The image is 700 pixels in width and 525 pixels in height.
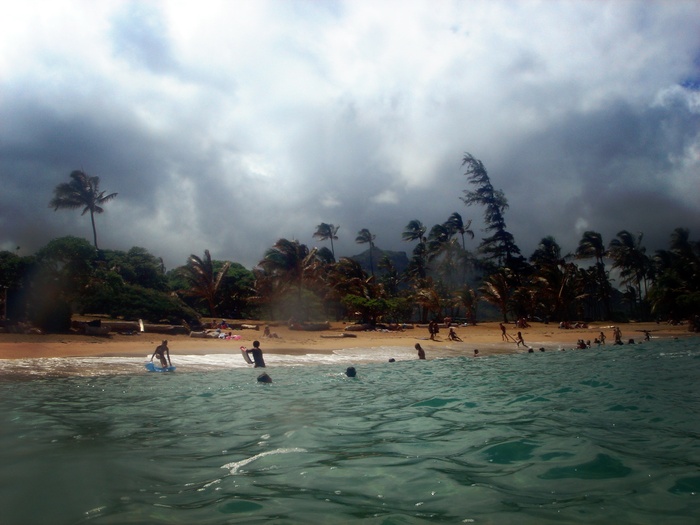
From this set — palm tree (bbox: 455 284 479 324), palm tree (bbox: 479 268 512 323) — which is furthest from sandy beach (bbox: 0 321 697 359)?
palm tree (bbox: 479 268 512 323)

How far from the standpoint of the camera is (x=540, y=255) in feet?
193

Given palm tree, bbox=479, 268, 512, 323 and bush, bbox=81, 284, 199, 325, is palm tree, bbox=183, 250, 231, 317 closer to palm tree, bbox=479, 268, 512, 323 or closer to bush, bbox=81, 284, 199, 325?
bush, bbox=81, 284, 199, 325

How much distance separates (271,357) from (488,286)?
30469 millimetres

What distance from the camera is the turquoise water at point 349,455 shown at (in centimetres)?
406

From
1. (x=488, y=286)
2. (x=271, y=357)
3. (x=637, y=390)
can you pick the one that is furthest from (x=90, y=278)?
(x=488, y=286)

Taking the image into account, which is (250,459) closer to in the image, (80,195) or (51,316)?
(51,316)

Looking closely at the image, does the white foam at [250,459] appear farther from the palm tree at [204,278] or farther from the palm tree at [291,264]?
the palm tree at [204,278]

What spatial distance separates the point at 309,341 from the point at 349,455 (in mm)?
24299

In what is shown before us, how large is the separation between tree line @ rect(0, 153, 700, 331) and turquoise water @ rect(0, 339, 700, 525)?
16.0m

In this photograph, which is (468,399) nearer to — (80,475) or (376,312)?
(80,475)

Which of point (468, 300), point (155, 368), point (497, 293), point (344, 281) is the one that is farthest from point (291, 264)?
point (155, 368)

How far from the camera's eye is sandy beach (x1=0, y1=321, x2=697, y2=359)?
2112 centimetres

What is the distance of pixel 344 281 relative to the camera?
44.0m

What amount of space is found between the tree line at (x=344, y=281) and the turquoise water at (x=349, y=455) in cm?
1604
